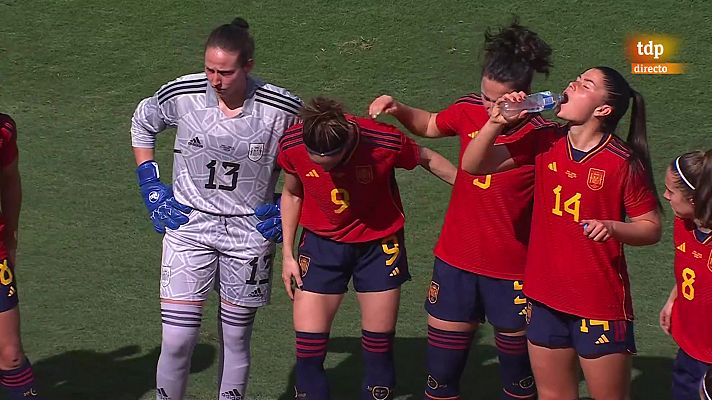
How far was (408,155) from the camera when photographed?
6195 mm

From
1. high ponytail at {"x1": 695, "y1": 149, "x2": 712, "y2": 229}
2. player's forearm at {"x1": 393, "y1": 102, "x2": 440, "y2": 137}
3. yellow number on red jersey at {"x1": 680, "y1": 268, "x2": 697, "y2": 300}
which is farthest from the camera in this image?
player's forearm at {"x1": 393, "y1": 102, "x2": 440, "y2": 137}

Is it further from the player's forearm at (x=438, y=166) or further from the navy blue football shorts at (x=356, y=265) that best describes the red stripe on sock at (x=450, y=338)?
the player's forearm at (x=438, y=166)

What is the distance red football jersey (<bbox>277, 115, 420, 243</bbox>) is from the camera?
20.1 ft

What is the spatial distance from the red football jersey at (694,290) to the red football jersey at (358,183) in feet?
4.66

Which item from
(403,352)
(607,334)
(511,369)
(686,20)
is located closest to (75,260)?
(403,352)

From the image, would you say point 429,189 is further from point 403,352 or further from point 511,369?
point 511,369

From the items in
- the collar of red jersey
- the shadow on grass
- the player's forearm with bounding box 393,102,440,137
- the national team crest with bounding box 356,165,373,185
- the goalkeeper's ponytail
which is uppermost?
the goalkeeper's ponytail

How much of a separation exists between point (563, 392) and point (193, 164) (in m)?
2.25

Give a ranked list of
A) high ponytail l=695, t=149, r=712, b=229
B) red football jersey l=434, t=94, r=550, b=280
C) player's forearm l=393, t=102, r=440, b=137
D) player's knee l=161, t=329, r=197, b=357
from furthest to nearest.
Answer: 1. player's knee l=161, t=329, r=197, b=357
2. player's forearm l=393, t=102, r=440, b=137
3. red football jersey l=434, t=94, r=550, b=280
4. high ponytail l=695, t=149, r=712, b=229

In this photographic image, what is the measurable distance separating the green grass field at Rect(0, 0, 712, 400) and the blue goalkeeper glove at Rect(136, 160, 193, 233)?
1.18 meters

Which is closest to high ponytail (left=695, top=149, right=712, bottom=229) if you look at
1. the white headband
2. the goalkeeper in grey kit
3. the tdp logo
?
the white headband

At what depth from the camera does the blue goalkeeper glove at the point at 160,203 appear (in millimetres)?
6473

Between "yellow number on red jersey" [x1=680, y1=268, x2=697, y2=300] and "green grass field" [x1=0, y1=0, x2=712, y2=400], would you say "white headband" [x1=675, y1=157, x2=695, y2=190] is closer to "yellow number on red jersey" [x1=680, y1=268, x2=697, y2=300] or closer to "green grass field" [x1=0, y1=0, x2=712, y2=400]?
"yellow number on red jersey" [x1=680, y1=268, x2=697, y2=300]

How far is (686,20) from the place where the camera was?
12.2m
